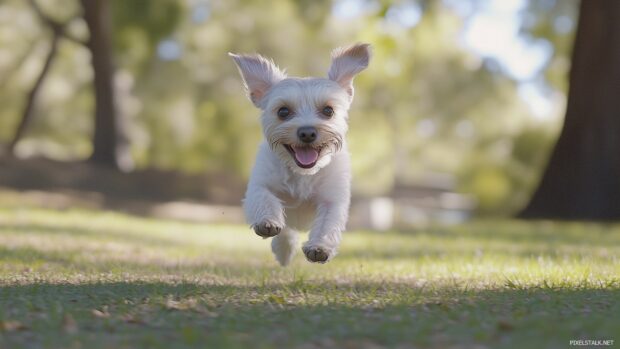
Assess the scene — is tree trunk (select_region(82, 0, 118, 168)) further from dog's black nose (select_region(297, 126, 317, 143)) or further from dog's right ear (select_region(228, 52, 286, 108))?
dog's black nose (select_region(297, 126, 317, 143))

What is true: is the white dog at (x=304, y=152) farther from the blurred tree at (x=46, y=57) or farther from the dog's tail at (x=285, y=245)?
the blurred tree at (x=46, y=57)

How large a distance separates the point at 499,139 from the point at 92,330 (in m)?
30.1

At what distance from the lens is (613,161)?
689 inches

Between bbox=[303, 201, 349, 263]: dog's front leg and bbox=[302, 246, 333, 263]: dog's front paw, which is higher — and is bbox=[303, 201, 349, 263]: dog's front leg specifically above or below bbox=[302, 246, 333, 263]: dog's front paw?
above

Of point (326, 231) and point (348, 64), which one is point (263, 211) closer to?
point (326, 231)

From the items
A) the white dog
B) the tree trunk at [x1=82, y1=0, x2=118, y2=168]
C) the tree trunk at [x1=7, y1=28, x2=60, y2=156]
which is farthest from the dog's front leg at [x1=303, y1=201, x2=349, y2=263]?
the tree trunk at [x1=7, y1=28, x2=60, y2=156]

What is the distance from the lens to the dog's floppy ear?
753 cm

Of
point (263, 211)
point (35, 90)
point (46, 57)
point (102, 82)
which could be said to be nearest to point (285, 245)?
point (263, 211)

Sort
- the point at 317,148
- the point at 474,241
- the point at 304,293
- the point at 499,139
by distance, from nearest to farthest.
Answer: the point at 304,293 < the point at 317,148 < the point at 474,241 < the point at 499,139

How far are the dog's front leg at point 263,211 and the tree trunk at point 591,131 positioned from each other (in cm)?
1211

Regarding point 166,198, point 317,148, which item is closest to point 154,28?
point 166,198

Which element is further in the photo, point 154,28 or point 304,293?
point 154,28

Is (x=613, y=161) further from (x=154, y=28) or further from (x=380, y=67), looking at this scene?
(x=154, y=28)

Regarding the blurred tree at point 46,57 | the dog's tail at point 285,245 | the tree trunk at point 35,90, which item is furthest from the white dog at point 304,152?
→ the tree trunk at point 35,90
